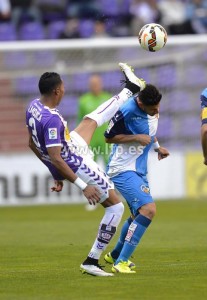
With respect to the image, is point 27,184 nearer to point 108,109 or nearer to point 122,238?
point 122,238

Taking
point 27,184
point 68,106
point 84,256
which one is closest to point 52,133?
point 84,256

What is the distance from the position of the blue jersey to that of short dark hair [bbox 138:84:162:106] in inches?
9.6

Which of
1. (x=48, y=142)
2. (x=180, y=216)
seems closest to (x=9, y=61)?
(x=180, y=216)

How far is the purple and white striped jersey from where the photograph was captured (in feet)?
32.8

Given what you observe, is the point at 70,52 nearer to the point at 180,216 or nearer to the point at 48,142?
the point at 180,216

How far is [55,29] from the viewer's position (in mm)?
24828

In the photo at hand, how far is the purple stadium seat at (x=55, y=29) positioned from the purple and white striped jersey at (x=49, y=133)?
47.9ft

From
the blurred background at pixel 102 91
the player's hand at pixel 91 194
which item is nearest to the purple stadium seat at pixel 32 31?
A: the blurred background at pixel 102 91

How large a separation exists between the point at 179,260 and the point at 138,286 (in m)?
2.53

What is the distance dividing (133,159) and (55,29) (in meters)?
13.9

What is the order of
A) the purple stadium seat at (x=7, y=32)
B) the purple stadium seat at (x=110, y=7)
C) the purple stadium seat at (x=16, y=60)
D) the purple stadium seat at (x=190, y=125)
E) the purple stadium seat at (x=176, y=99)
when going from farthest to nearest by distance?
the purple stadium seat at (x=110, y=7)
the purple stadium seat at (x=7, y=32)
the purple stadium seat at (x=176, y=99)
the purple stadium seat at (x=190, y=125)
the purple stadium seat at (x=16, y=60)

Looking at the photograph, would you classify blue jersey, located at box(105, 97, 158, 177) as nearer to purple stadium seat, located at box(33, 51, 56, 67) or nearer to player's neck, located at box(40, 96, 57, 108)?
player's neck, located at box(40, 96, 57, 108)

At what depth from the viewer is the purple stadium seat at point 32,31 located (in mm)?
24672

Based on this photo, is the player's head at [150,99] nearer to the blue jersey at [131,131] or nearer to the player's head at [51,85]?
the blue jersey at [131,131]
